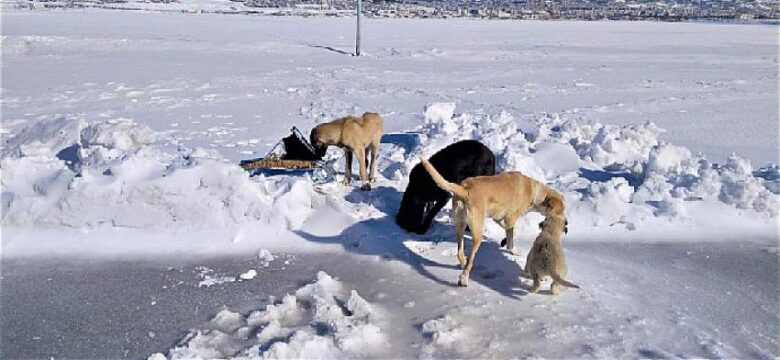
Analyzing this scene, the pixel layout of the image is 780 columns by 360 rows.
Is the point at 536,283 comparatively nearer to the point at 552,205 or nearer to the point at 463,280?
the point at 463,280

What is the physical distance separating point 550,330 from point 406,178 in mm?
3384

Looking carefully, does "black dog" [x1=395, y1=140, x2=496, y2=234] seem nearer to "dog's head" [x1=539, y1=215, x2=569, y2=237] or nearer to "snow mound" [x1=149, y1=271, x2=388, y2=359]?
"dog's head" [x1=539, y1=215, x2=569, y2=237]

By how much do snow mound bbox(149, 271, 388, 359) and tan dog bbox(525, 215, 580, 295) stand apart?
1211 mm

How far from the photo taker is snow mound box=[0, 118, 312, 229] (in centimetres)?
635

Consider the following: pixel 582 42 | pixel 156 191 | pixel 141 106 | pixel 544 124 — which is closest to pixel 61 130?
pixel 156 191

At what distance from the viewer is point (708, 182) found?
7094 mm

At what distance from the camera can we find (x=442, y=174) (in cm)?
610

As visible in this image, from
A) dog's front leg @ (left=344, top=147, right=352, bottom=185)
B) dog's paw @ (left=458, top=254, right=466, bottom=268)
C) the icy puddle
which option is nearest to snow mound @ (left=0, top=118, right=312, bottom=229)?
the icy puddle

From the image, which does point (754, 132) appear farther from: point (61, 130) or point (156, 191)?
point (61, 130)

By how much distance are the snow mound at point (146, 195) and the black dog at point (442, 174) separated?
1076mm

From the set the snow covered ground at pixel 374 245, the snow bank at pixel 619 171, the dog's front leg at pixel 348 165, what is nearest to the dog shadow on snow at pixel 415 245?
the snow covered ground at pixel 374 245

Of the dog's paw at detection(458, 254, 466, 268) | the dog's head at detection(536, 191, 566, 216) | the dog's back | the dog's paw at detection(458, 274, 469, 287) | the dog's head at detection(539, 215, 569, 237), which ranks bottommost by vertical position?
the dog's paw at detection(458, 274, 469, 287)

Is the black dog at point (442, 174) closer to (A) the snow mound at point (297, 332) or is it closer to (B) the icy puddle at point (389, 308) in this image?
(B) the icy puddle at point (389, 308)

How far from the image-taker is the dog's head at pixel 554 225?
5070mm
